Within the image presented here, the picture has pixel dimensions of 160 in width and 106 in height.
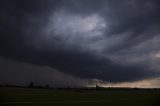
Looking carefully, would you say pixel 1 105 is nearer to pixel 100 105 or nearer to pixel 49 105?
pixel 49 105

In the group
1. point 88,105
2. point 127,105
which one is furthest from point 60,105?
point 127,105

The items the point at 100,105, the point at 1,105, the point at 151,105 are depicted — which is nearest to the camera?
the point at 1,105

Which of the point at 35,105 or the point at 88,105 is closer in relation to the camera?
the point at 35,105

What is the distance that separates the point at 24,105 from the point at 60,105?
5052 millimetres

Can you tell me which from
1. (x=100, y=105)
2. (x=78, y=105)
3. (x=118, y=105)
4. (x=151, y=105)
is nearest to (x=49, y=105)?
(x=78, y=105)

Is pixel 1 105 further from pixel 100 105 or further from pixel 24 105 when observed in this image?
pixel 100 105

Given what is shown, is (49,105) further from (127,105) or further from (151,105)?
(151,105)

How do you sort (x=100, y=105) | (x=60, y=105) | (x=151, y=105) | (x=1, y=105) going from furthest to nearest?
1. (x=151, y=105)
2. (x=100, y=105)
3. (x=60, y=105)
4. (x=1, y=105)

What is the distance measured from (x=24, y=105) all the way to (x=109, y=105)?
45.0 ft

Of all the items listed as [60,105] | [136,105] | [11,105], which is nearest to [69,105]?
[60,105]

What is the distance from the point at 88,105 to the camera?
137 ft

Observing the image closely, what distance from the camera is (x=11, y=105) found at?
37188 mm

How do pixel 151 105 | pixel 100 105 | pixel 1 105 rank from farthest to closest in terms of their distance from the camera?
pixel 151 105 → pixel 100 105 → pixel 1 105

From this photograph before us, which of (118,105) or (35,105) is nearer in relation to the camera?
(35,105)
